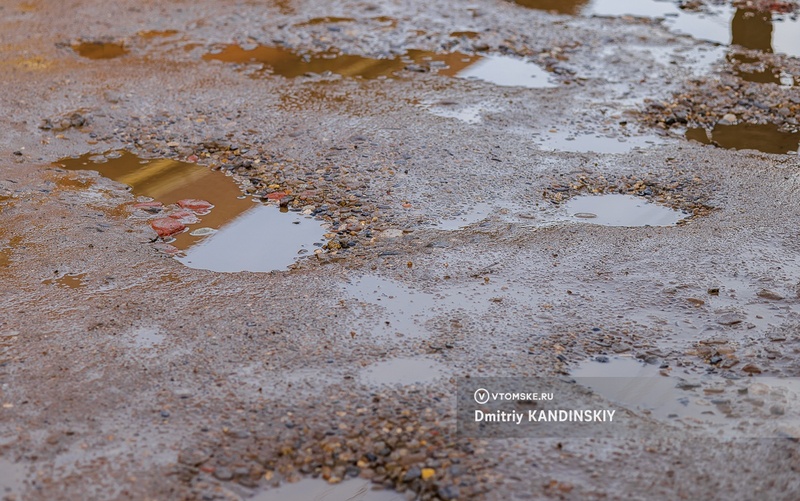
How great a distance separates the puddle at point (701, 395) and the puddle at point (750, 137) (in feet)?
7.73

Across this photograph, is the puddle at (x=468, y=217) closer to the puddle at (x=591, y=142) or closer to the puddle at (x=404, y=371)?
the puddle at (x=591, y=142)

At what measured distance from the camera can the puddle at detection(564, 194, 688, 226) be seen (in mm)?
4004

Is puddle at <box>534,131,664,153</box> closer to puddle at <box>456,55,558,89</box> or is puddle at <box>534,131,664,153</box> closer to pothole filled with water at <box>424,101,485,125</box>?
pothole filled with water at <box>424,101,485,125</box>

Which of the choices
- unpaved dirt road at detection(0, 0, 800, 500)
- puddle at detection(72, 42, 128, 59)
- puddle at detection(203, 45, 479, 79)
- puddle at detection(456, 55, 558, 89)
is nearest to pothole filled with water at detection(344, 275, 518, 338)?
unpaved dirt road at detection(0, 0, 800, 500)

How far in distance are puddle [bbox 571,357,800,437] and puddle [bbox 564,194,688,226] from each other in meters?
1.18

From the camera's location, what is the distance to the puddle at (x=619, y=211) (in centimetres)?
400

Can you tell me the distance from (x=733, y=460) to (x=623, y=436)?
336 millimetres

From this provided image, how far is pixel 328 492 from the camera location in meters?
2.42

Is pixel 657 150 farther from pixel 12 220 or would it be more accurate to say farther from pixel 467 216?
pixel 12 220

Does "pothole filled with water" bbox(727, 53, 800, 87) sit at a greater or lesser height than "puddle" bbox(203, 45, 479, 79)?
lesser

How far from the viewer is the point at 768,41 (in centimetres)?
A: 666

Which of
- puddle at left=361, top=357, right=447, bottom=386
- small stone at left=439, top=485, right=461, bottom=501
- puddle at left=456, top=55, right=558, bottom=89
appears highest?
puddle at left=456, top=55, right=558, bottom=89

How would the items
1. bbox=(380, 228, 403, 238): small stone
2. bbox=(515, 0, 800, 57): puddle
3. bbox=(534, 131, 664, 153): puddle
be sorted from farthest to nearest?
bbox=(515, 0, 800, 57): puddle
bbox=(534, 131, 664, 153): puddle
bbox=(380, 228, 403, 238): small stone

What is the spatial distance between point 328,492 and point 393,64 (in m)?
4.37
